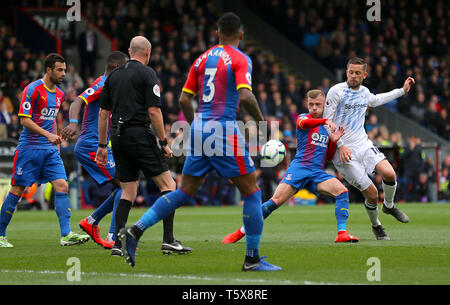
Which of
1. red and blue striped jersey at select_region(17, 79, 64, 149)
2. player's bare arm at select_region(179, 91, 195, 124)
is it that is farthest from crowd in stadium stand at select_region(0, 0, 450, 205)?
player's bare arm at select_region(179, 91, 195, 124)

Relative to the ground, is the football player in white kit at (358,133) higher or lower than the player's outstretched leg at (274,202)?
higher

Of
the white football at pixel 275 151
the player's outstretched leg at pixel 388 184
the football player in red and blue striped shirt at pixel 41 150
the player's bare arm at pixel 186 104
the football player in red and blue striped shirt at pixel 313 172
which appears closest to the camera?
the player's bare arm at pixel 186 104

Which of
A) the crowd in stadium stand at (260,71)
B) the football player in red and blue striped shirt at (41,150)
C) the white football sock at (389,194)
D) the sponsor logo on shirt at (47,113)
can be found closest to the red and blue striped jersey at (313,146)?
the white football sock at (389,194)

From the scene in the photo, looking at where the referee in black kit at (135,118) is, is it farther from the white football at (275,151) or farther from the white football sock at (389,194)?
the white football at (275,151)

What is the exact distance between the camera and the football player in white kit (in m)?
10.8

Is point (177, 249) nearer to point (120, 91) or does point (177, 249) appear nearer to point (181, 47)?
point (120, 91)

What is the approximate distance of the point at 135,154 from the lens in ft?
28.0

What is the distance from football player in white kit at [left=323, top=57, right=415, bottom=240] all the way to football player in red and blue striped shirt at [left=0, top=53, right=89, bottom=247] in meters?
3.51

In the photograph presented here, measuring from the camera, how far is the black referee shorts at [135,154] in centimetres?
852

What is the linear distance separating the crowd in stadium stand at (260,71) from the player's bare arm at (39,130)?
1011 cm

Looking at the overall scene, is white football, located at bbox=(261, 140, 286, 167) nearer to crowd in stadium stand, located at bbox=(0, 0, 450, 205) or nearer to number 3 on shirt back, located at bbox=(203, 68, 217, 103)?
Answer: crowd in stadium stand, located at bbox=(0, 0, 450, 205)

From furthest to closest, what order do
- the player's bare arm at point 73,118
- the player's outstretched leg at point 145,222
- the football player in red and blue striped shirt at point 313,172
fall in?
the football player in red and blue striped shirt at point 313,172, the player's bare arm at point 73,118, the player's outstretched leg at point 145,222

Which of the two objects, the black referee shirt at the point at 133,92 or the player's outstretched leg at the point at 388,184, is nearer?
the black referee shirt at the point at 133,92
